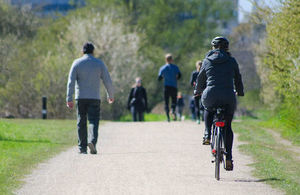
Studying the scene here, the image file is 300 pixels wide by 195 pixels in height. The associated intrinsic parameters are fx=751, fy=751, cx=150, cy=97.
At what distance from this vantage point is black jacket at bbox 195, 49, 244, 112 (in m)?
9.69

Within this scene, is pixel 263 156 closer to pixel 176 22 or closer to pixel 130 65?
pixel 130 65

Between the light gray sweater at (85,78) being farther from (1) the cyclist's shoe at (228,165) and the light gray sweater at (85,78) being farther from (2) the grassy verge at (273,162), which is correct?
(1) the cyclist's shoe at (228,165)

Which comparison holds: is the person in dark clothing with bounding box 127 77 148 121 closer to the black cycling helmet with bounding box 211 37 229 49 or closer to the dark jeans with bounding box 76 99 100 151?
the dark jeans with bounding box 76 99 100 151

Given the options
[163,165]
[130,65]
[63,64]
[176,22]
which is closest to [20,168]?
[163,165]

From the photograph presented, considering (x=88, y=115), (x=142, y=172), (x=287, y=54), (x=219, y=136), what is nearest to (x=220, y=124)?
(x=219, y=136)

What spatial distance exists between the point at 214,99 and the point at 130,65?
1172 inches

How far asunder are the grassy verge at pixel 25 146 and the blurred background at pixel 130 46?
2.03m

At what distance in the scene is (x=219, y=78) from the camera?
31.8ft

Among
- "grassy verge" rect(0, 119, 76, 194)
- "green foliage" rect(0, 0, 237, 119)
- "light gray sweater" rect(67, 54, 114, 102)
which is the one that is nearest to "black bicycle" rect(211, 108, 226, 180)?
"grassy verge" rect(0, 119, 76, 194)

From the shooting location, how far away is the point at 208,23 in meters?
51.3

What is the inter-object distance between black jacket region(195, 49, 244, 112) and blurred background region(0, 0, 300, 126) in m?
6.63

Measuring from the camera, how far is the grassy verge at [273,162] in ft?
30.4

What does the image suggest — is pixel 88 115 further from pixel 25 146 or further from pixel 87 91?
pixel 25 146

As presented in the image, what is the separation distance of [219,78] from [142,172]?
5.67ft
